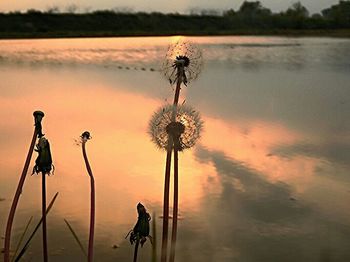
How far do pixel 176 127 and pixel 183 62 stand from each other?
90 mm

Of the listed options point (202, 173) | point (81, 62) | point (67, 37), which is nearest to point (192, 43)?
point (202, 173)

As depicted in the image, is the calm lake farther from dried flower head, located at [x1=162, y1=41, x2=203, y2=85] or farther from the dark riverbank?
the dark riverbank

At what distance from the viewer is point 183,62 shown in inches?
34.7

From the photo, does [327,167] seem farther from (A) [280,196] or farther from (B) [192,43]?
(B) [192,43]

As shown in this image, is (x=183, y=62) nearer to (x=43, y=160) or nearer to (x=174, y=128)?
(x=174, y=128)

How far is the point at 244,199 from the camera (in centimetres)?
248

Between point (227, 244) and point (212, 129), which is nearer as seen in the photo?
point (227, 244)

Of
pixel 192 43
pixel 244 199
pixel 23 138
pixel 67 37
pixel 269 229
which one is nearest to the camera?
pixel 192 43

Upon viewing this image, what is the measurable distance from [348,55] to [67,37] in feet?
32.9

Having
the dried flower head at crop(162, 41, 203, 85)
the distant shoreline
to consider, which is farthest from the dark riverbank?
the dried flower head at crop(162, 41, 203, 85)

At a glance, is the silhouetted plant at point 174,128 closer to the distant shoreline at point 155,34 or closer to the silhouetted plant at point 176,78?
the silhouetted plant at point 176,78

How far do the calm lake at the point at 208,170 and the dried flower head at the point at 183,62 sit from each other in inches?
5.7

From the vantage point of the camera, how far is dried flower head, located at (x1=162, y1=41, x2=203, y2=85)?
2.90 feet

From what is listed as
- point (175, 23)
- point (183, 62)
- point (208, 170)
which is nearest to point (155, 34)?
point (175, 23)
